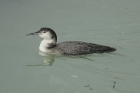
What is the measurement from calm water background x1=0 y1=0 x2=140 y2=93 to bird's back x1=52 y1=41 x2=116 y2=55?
0.55 ft

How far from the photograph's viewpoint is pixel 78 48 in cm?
768

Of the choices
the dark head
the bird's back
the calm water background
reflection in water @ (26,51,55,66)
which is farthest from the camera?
the dark head

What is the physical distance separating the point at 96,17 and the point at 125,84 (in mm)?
4951

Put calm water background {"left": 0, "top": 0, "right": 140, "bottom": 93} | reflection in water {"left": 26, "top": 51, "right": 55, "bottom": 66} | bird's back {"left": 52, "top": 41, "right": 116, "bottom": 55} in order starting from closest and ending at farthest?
calm water background {"left": 0, "top": 0, "right": 140, "bottom": 93} → reflection in water {"left": 26, "top": 51, "right": 55, "bottom": 66} → bird's back {"left": 52, "top": 41, "right": 116, "bottom": 55}

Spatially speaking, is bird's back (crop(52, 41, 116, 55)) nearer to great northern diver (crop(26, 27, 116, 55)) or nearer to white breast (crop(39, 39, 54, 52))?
great northern diver (crop(26, 27, 116, 55))

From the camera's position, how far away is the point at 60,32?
945 cm

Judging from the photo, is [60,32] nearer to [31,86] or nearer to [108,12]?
[108,12]

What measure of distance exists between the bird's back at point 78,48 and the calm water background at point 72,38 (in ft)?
0.55

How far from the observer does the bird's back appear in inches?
302

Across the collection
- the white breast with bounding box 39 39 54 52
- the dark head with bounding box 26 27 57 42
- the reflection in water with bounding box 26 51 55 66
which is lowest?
the reflection in water with bounding box 26 51 55 66

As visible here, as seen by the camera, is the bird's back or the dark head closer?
the bird's back

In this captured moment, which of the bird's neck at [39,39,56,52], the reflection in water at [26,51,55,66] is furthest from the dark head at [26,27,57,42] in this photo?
the reflection in water at [26,51,55,66]

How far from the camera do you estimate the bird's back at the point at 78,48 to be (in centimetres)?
766

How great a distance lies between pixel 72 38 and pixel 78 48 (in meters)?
1.38
